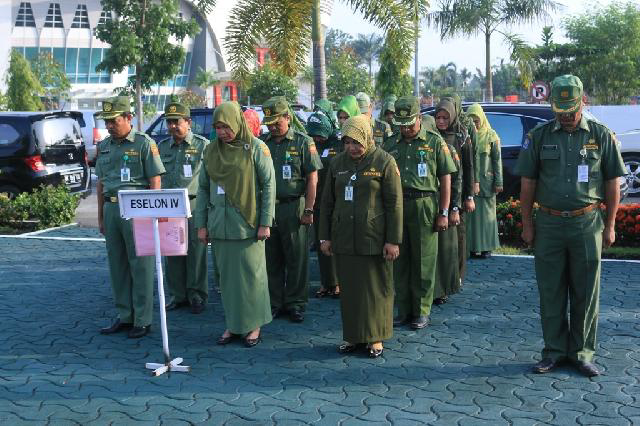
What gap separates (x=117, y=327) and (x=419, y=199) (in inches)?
110

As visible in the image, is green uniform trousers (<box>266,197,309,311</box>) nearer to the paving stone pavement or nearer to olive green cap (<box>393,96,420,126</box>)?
the paving stone pavement

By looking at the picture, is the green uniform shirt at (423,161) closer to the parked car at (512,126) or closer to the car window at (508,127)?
the parked car at (512,126)

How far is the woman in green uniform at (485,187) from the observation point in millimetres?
10430

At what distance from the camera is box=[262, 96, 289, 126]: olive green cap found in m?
7.79

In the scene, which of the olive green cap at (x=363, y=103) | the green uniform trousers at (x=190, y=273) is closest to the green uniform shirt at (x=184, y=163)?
the green uniform trousers at (x=190, y=273)

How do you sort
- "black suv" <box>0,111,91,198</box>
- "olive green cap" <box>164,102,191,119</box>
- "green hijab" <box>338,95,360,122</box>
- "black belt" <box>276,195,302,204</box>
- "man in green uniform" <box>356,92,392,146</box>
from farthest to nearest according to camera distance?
1. "black suv" <box>0,111,91,198</box>
2. "man in green uniform" <box>356,92,392,146</box>
3. "green hijab" <box>338,95,360,122</box>
4. "olive green cap" <box>164,102,191,119</box>
5. "black belt" <box>276,195,302,204</box>

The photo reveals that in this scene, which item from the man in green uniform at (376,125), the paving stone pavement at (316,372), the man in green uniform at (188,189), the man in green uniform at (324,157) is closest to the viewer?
the paving stone pavement at (316,372)

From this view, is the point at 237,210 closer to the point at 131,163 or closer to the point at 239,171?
the point at 239,171

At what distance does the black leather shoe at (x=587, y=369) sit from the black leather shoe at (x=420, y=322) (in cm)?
162

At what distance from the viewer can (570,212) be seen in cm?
608

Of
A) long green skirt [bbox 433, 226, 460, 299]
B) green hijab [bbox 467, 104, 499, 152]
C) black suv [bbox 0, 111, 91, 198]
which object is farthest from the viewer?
black suv [bbox 0, 111, 91, 198]

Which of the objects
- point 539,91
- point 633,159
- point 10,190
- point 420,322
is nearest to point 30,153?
point 10,190

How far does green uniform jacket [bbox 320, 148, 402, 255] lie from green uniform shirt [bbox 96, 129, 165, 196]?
1748mm

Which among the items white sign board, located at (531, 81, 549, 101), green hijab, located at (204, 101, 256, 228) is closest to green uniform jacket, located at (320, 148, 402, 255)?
green hijab, located at (204, 101, 256, 228)
